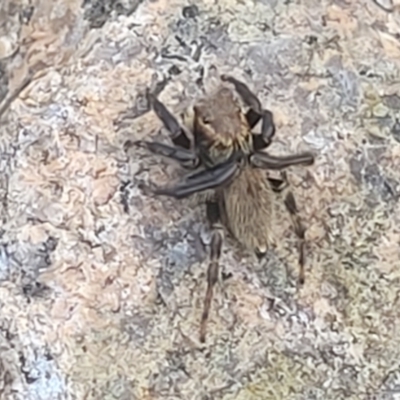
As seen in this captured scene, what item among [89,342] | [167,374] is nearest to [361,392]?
[167,374]

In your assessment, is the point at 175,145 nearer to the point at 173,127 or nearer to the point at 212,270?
the point at 173,127

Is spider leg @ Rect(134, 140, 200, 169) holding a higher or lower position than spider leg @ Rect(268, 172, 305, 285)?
higher

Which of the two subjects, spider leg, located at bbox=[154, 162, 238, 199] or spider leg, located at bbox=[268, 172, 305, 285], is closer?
spider leg, located at bbox=[154, 162, 238, 199]

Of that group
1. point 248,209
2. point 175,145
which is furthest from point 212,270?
point 175,145

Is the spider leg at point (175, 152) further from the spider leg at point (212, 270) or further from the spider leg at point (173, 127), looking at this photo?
the spider leg at point (212, 270)

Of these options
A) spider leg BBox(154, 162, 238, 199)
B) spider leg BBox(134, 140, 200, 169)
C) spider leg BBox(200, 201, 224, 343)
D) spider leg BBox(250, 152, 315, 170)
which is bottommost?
spider leg BBox(200, 201, 224, 343)

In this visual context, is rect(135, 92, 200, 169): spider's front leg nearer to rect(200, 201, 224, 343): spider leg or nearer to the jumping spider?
the jumping spider

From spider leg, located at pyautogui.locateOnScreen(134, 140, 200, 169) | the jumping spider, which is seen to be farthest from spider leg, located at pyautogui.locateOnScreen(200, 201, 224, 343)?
spider leg, located at pyautogui.locateOnScreen(134, 140, 200, 169)
